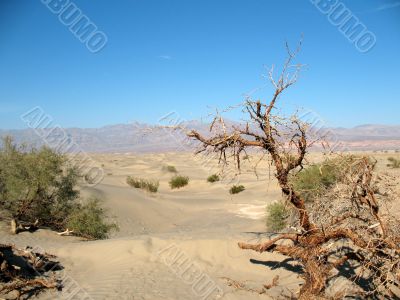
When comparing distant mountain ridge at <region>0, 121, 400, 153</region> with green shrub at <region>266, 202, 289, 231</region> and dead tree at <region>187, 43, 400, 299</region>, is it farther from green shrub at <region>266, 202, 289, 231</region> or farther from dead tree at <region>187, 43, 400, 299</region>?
dead tree at <region>187, 43, 400, 299</region>

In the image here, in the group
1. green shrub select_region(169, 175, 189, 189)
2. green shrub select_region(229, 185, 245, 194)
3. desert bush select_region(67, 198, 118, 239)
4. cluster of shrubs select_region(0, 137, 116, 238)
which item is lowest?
green shrub select_region(229, 185, 245, 194)

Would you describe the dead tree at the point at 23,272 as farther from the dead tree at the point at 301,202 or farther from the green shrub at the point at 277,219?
the green shrub at the point at 277,219

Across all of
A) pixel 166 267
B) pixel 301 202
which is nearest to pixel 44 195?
pixel 166 267

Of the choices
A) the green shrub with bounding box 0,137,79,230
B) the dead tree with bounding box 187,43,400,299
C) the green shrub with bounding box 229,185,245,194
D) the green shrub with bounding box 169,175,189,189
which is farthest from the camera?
the green shrub with bounding box 169,175,189,189

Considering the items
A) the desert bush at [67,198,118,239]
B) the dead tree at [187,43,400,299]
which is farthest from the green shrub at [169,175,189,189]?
the dead tree at [187,43,400,299]

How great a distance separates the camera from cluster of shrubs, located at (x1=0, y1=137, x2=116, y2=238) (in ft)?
34.9

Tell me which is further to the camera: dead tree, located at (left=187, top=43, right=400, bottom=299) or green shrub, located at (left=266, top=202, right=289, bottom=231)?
green shrub, located at (left=266, top=202, right=289, bottom=231)

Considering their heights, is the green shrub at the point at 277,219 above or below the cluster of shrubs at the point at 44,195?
below

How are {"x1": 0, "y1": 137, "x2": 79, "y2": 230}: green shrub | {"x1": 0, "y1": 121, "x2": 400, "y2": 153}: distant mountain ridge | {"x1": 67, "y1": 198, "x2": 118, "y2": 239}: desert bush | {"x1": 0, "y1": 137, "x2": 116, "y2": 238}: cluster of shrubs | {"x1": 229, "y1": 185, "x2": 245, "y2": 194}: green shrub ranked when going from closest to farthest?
{"x1": 67, "y1": 198, "x2": 118, "y2": 239}: desert bush → {"x1": 0, "y1": 137, "x2": 116, "y2": 238}: cluster of shrubs → {"x1": 0, "y1": 137, "x2": 79, "y2": 230}: green shrub → {"x1": 229, "y1": 185, "x2": 245, "y2": 194}: green shrub → {"x1": 0, "y1": 121, "x2": 400, "y2": 153}: distant mountain ridge

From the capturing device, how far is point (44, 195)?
11.1 meters

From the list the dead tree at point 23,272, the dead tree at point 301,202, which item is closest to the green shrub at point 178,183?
the dead tree at point 23,272

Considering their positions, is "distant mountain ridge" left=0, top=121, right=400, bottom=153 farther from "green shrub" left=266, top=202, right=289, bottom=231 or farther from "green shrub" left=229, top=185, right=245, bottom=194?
"green shrub" left=266, top=202, right=289, bottom=231

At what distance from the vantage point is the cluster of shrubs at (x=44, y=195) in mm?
10641

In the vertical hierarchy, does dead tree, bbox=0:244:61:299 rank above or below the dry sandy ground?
above
